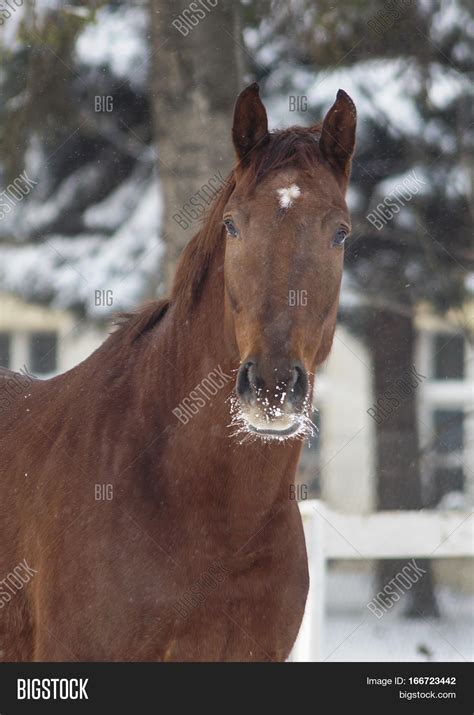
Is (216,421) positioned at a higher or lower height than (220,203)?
lower

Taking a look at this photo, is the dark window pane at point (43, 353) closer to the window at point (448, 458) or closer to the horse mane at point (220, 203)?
the window at point (448, 458)

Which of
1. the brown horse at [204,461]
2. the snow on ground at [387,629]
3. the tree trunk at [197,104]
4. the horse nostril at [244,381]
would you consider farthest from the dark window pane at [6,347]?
the horse nostril at [244,381]

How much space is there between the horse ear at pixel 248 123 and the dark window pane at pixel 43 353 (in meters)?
5.15

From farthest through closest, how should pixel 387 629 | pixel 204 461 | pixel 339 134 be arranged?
pixel 387 629
pixel 339 134
pixel 204 461

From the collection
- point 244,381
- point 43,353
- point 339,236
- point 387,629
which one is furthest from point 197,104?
point 387,629

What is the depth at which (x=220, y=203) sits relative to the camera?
3283 mm

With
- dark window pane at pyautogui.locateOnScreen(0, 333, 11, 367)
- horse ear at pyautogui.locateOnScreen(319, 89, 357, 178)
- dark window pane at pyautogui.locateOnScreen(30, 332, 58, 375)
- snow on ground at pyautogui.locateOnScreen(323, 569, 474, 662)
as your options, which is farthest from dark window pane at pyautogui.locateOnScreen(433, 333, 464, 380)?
horse ear at pyautogui.locateOnScreen(319, 89, 357, 178)

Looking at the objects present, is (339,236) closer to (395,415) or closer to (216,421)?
(216,421)

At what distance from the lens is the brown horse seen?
2932 mm

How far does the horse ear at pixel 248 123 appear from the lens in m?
3.20

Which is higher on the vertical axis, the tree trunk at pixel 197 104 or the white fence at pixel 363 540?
the tree trunk at pixel 197 104

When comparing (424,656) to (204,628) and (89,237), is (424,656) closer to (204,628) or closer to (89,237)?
(204,628)

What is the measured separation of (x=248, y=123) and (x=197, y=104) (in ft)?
10.0

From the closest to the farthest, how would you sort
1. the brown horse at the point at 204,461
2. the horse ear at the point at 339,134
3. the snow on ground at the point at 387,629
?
the brown horse at the point at 204,461, the horse ear at the point at 339,134, the snow on ground at the point at 387,629
